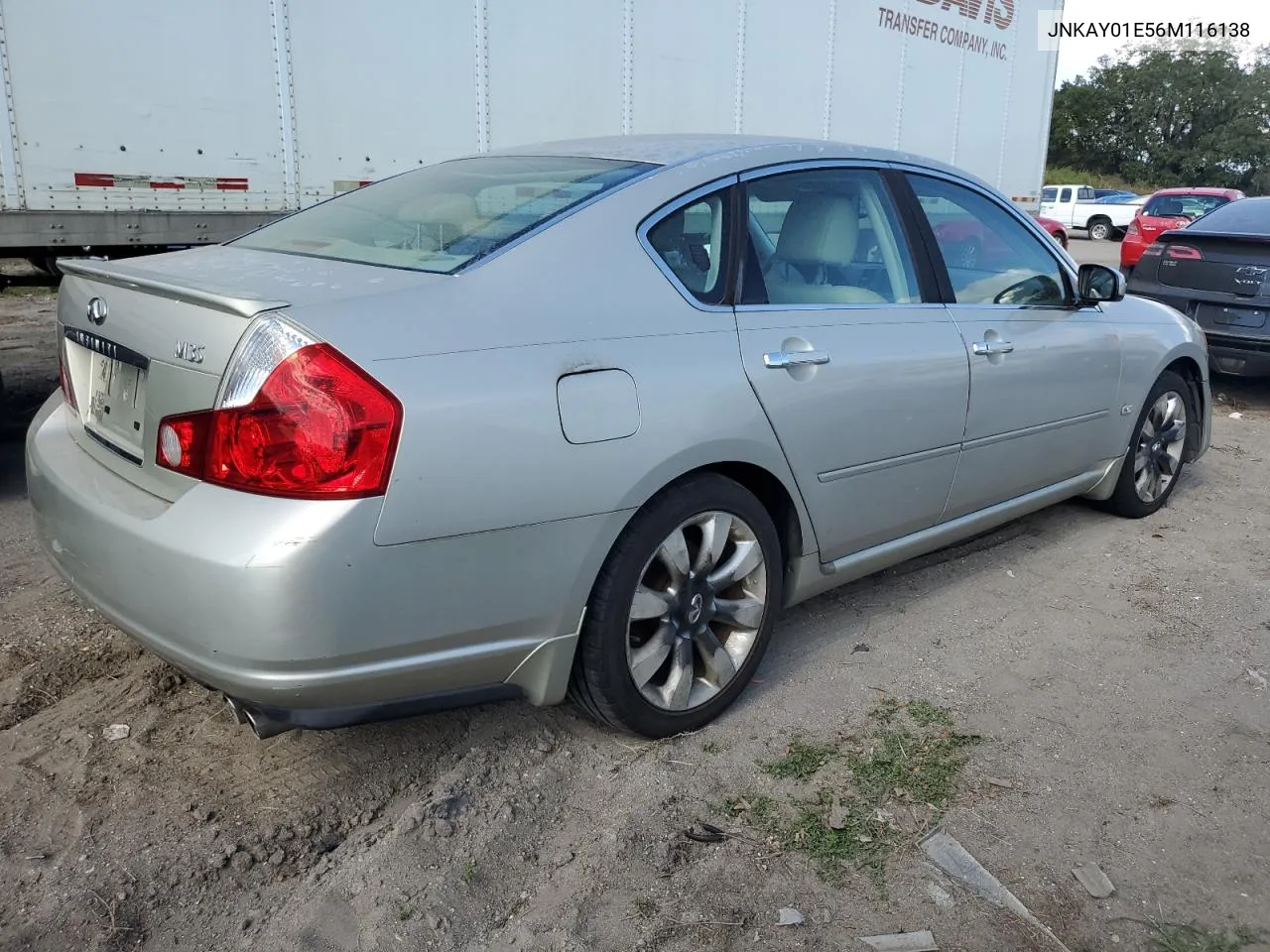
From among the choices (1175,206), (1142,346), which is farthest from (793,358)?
(1175,206)

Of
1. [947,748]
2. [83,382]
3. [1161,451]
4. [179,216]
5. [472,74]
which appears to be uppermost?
[472,74]

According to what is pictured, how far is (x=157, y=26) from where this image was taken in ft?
16.0

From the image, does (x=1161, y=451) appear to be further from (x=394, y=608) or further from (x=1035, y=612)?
(x=394, y=608)

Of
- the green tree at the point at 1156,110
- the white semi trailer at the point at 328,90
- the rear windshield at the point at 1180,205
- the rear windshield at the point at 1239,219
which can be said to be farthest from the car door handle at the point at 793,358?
the green tree at the point at 1156,110

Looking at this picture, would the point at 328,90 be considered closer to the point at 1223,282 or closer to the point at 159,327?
the point at 159,327

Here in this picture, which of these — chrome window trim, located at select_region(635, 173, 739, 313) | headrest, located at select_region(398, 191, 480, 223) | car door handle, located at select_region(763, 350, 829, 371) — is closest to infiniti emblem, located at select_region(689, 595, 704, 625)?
car door handle, located at select_region(763, 350, 829, 371)

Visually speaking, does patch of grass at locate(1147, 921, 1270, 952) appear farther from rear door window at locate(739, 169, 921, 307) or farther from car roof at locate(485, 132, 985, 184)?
car roof at locate(485, 132, 985, 184)

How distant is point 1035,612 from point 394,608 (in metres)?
2.61

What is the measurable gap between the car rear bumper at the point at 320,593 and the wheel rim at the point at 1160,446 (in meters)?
3.40

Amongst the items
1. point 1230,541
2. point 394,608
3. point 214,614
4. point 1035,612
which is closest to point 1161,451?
point 1230,541

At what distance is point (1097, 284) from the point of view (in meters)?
4.30

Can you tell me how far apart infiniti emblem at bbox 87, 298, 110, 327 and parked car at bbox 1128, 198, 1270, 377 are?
7501 millimetres

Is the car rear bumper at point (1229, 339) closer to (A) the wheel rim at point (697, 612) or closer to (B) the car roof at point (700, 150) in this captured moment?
(B) the car roof at point (700, 150)

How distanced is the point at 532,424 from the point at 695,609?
80cm
